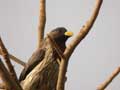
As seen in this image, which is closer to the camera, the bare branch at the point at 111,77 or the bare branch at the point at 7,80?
the bare branch at the point at 7,80

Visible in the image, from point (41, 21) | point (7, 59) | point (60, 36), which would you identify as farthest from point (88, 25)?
point (60, 36)

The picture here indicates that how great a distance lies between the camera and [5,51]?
185 cm

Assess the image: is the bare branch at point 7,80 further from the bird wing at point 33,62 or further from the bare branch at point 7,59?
the bird wing at point 33,62

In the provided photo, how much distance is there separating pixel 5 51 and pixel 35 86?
1.75 metres

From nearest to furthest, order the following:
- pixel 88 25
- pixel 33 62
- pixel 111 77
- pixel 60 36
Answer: pixel 88 25 → pixel 111 77 → pixel 33 62 → pixel 60 36

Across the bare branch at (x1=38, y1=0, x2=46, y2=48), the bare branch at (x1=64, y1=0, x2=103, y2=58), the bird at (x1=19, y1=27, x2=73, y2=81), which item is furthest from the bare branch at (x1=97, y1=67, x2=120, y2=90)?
the bird at (x1=19, y1=27, x2=73, y2=81)

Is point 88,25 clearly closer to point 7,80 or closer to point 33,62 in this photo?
point 7,80

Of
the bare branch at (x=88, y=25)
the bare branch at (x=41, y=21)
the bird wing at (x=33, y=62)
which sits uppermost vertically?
the bare branch at (x=88, y=25)

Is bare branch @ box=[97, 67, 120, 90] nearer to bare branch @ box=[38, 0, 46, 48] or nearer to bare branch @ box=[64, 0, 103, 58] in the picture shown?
bare branch @ box=[64, 0, 103, 58]

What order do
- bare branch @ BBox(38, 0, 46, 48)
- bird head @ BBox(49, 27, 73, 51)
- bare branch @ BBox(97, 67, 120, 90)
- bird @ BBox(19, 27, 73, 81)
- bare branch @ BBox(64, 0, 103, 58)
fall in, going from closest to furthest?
bare branch @ BBox(64, 0, 103, 58) → bare branch @ BBox(97, 67, 120, 90) → bare branch @ BBox(38, 0, 46, 48) → bird @ BBox(19, 27, 73, 81) → bird head @ BBox(49, 27, 73, 51)

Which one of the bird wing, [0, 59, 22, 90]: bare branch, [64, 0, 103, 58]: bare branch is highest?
[64, 0, 103, 58]: bare branch

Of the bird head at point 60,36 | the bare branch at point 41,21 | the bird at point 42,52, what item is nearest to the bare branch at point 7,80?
the bare branch at point 41,21

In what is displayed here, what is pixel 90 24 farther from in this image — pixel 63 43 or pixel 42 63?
pixel 63 43

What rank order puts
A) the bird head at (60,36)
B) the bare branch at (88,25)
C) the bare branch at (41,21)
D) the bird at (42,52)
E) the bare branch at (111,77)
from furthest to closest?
1. the bird head at (60,36)
2. the bird at (42,52)
3. the bare branch at (41,21)
4. the bare branch at (111,77)
5. the bare branch at (88,25)
